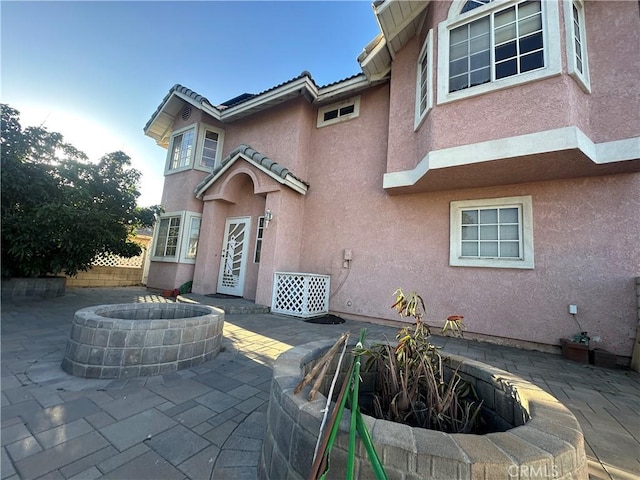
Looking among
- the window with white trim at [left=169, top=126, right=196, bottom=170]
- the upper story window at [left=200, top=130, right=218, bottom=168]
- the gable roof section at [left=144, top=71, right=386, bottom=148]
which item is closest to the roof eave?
the gable roof section at [left=144, top=71, right=386, bottom=148]

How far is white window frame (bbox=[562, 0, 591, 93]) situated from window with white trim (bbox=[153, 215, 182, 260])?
1126 centimetres

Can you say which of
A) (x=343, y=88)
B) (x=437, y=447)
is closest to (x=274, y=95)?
(x=343, y=88)

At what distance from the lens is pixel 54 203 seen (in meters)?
6.02

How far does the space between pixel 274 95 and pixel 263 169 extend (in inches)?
112

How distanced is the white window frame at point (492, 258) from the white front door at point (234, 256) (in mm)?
6339

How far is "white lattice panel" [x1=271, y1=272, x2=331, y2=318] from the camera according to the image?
6.84 meters

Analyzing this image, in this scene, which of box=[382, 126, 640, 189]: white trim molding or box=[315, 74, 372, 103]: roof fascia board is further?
box=[315, 74, 372, 103]: roof fascia board

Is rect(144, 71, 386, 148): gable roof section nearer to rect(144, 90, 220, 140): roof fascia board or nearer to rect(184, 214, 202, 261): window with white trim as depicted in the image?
rect(144, 90, 220, 140): roof fascia board

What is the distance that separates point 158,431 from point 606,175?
25.7 feet

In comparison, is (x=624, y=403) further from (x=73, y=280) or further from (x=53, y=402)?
(x=73, y=280)

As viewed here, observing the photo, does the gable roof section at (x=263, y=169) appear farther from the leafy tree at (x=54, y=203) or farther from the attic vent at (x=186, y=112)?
the attic vent at (x=186, y=112)

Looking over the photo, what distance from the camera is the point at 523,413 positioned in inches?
62.9

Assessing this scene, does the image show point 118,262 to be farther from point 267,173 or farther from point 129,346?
point 129,346

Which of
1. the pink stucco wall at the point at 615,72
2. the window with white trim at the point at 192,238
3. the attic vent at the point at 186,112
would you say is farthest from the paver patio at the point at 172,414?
the attic vent at the point at 186,112
